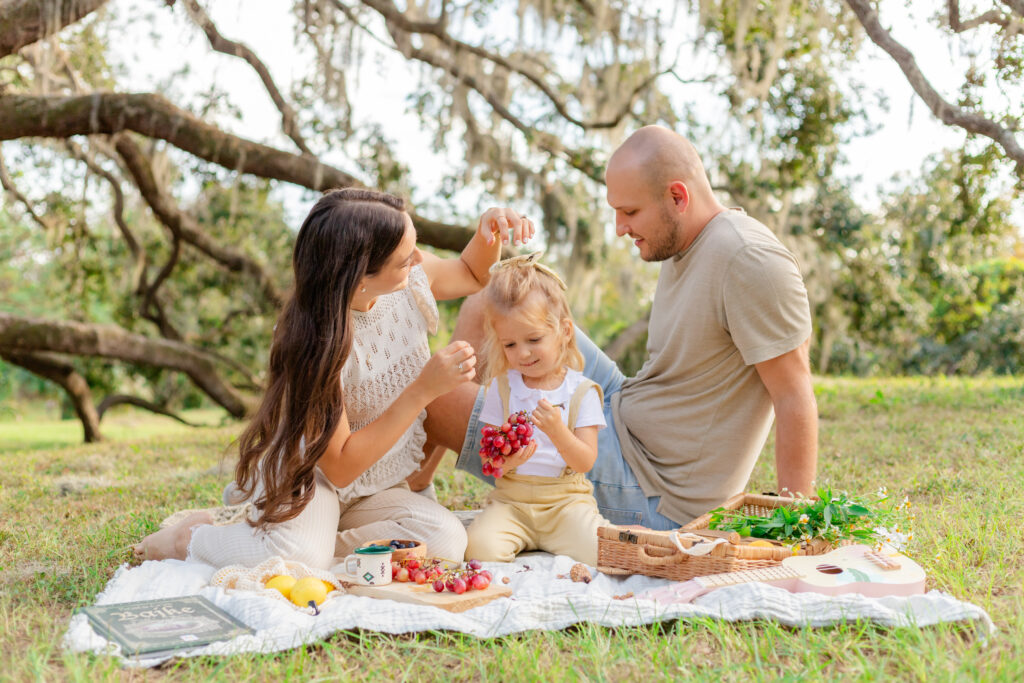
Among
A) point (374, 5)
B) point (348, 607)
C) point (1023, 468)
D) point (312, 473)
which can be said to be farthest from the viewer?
point (374, 5)

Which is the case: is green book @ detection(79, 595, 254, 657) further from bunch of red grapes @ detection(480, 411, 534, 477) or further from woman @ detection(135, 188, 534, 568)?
bunch of red grapes @ detection(480, 411, 534, 477)

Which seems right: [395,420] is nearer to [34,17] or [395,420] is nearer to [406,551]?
[406,551]

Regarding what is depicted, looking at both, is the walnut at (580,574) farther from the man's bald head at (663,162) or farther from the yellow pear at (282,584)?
the man's bald head at (663,162)

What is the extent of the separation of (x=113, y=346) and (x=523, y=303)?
5.98 m

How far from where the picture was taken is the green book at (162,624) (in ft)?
5.91

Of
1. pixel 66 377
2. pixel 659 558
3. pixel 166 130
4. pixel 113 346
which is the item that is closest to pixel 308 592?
pixel 659 558

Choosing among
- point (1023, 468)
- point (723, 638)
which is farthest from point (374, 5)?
point (723, 638)

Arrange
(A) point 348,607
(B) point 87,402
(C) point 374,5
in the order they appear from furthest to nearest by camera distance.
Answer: (B) point 87,402 < (C) point 374,5 < (A) point 348,607

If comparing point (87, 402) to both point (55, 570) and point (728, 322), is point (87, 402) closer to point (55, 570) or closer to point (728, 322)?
point (55, 570)

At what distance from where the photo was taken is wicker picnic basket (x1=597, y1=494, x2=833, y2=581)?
7.22 feet

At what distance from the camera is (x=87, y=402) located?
8.52 meters

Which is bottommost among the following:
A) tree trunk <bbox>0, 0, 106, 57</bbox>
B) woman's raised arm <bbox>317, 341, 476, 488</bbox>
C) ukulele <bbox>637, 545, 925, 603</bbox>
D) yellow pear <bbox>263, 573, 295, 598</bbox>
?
yellow pear <bbox>263, 573, 295, 598</bbox>

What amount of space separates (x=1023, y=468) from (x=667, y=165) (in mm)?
2047

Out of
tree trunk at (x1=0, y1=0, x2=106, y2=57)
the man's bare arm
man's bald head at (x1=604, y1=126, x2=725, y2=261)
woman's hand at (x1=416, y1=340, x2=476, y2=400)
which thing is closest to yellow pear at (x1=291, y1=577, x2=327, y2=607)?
woman's hand at (x1=416, y1=340, x2=476, y2=400)
